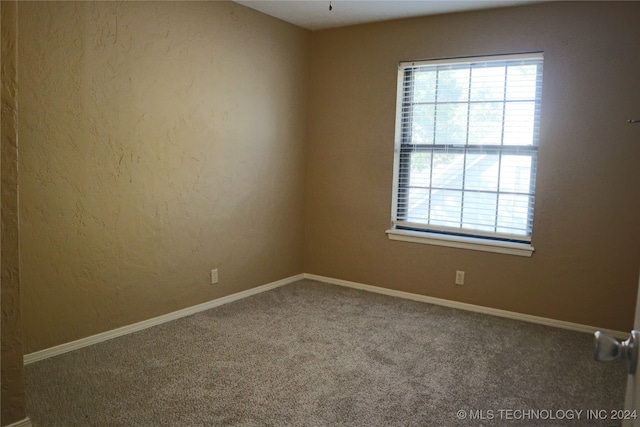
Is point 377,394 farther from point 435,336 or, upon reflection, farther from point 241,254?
point 241,254

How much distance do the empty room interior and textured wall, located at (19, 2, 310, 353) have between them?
1cm

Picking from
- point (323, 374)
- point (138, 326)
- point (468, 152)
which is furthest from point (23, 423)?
point (468, 152)

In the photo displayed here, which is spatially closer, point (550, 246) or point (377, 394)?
point (377, 394)

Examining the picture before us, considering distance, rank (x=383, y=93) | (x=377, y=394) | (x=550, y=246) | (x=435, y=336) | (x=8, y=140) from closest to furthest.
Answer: (x=8, y=140) → (x=377, y=394) → (x=435, y=336) → (x=550, y=246) → (x=383, y=93)

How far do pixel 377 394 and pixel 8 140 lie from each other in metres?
2.06

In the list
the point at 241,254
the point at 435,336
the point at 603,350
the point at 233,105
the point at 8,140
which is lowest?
the point at 435,336

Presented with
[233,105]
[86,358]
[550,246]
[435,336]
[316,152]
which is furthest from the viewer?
[316,152]

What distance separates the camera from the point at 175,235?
3713 mm

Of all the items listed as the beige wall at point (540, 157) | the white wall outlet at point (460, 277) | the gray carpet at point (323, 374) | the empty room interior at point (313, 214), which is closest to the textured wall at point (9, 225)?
→ the empty room interior at point (313, 214)

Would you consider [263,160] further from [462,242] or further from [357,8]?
[462,242]

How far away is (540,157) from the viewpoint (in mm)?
3807

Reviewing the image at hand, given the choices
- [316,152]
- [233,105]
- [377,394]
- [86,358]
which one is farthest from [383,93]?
[86,358]

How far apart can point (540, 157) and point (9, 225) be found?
345 centimetres

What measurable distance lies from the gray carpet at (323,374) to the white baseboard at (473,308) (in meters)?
0.11
